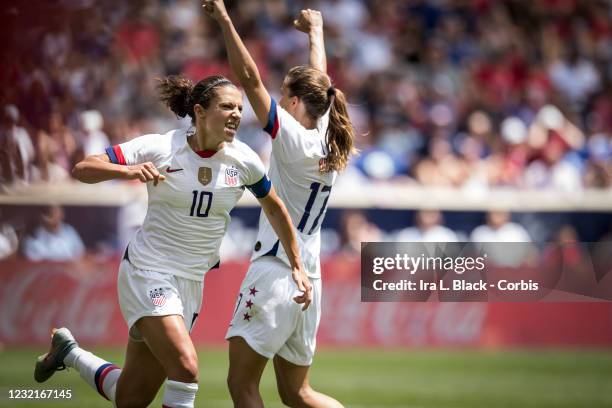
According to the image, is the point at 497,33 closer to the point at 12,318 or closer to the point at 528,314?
the point at 528,314

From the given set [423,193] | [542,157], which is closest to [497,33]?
[542,157]

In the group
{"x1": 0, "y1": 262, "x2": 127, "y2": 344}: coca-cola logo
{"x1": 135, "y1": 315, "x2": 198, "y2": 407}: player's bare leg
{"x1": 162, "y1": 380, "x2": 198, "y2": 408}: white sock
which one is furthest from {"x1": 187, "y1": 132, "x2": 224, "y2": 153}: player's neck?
{"x1": 0, "y1": 262, "x2": 127, "y2": 344}: coca-cola logo

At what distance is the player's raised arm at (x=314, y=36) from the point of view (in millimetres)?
7418

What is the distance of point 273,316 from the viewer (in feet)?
20.9

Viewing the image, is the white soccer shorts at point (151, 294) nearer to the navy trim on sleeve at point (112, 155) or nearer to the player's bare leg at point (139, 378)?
the player's bare leg at point (139, 378)

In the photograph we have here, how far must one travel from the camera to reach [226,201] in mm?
6566

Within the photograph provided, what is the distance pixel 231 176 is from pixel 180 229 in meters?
0.45

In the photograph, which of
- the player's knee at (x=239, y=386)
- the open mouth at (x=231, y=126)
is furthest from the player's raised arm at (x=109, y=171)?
the player's knee at (x=239, y=386)

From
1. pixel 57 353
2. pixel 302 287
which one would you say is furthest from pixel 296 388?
pixel 57 353

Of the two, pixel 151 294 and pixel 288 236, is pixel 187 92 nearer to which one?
pixel 288 236

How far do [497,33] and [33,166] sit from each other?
10.5 meters

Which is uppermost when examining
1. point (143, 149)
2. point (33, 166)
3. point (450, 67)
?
point (450, 67)

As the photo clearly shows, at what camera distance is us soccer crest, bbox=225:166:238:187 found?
655cm

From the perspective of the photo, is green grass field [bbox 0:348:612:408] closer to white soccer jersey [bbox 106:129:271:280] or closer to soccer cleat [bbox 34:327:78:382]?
soccer cleat [bbox 34:327:78:382]
